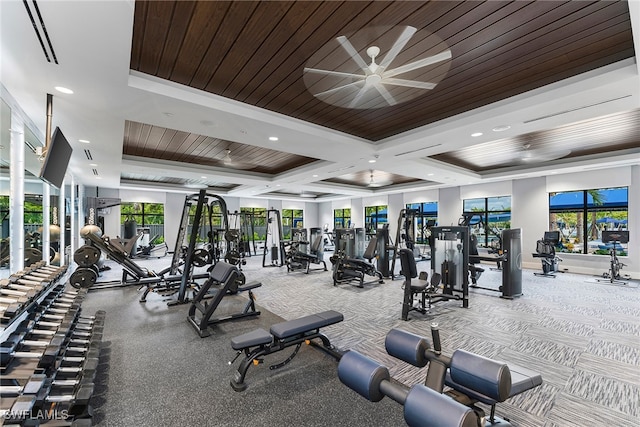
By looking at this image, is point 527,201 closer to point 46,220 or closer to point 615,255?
point 615,255

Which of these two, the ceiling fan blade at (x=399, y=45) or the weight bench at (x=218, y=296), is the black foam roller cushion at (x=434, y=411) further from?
the weight bench at (x=218, y=296)

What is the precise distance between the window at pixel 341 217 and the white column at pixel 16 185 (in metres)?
13.1

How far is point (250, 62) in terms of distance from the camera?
2.75m

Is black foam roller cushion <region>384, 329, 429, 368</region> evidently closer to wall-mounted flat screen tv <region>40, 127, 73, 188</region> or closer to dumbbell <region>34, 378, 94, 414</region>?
dumbbell <region>34, 378, 94, 414</region>

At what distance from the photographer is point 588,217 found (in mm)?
7980

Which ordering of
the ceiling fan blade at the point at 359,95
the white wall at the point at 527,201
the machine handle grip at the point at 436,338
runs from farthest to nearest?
the white wall at the point at 527,201 → the ceiling fan blade at the point at 359,95 → the machine handle grip at the point at 436,338

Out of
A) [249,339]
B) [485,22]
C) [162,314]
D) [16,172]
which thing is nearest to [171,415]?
[249,339]

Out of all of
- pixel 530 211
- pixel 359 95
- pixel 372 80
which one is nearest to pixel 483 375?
pixel 372 80

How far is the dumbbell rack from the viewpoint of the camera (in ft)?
5.50

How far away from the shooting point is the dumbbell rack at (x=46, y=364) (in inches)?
66.0

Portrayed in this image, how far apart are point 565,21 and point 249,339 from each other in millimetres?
3642

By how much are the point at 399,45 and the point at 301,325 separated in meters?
2.68

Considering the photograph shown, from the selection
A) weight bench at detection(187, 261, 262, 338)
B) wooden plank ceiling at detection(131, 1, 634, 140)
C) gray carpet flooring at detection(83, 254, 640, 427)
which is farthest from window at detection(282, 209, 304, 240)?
wooden plank ceiling at detection(131, 1, 634, 140)

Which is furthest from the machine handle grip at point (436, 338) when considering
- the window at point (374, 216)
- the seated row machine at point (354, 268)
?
the window at point (374, 216)
